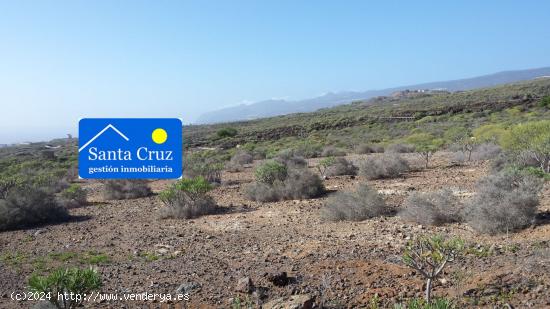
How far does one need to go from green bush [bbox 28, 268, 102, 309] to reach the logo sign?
16.7 ft

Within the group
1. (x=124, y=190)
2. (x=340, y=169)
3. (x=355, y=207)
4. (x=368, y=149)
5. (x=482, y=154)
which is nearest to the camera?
(x=355, y=207)

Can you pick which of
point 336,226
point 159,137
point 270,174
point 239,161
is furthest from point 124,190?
point 336,226

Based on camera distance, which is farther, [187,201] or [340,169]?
[340,169]

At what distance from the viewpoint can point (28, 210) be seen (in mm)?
11594

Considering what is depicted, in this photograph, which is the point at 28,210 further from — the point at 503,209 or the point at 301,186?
the point at 503,209

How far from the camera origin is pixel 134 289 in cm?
639

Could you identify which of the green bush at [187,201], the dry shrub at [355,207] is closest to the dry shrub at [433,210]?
the dry shrub at [355,207]

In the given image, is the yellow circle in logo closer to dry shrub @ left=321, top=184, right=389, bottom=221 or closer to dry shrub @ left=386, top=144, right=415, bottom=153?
dry shrub @ left=321, top=184, right=389, bottom=221

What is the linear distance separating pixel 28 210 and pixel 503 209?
10.6 m

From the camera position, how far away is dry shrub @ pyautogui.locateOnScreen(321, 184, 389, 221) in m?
9.50

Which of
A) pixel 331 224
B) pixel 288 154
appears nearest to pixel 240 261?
pixel 331 224

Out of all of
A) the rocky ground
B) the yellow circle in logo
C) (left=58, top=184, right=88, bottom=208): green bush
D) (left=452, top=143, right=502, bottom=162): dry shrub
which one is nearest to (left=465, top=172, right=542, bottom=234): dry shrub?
the rocky ground

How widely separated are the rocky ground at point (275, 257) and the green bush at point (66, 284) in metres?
0.98

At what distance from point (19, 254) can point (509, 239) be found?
856cm
